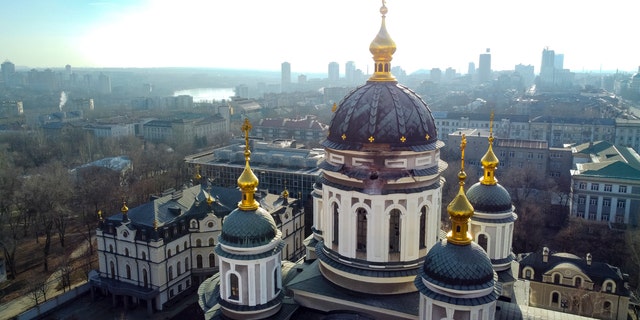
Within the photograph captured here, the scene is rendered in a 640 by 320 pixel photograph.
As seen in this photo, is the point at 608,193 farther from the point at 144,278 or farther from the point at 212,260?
the point at 144,278

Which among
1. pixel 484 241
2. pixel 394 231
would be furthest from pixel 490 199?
pixel 394 231

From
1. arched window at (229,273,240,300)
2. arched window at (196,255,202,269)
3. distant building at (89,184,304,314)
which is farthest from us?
arched window at (196,255,202,269)

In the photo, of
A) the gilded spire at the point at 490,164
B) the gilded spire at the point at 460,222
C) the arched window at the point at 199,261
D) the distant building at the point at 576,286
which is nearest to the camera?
the gilded spire at the point at 460,222

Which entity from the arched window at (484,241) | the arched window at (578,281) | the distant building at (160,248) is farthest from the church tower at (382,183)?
the arched window at (578,281)

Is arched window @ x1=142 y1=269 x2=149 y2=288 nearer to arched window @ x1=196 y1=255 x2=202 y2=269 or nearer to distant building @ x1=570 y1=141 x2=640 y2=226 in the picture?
arched window @ x1=196 y1=255 x2=202 y2=269

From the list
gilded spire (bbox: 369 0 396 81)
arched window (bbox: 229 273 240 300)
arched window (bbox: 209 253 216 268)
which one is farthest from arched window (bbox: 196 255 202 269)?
gilded spire (bbox: 369 0 396 81)

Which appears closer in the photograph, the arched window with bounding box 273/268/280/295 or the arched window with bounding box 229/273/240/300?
the arched window with bounding box 229/273/240/300

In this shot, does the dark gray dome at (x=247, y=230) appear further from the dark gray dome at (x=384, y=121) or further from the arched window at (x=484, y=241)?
the arched window at (x=484, y=241)
